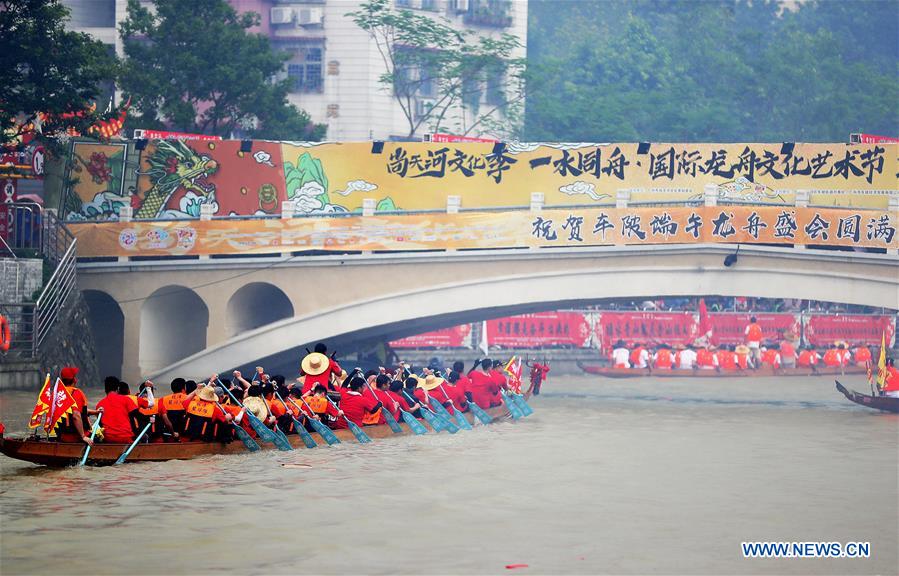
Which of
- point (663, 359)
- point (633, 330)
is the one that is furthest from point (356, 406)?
point (633, 330)

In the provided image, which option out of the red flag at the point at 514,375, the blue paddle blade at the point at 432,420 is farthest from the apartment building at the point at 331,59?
the blue paddle blade at the point at 432,420

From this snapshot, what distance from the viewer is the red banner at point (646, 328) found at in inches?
2223

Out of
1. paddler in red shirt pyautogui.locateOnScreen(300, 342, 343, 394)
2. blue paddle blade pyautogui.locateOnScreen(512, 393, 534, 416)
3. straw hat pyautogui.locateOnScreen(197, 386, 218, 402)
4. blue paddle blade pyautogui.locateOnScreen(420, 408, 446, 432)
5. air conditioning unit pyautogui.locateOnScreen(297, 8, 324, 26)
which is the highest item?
air conditioning unit pyautogui.locateOnScreen(297, 8, 324, 26)

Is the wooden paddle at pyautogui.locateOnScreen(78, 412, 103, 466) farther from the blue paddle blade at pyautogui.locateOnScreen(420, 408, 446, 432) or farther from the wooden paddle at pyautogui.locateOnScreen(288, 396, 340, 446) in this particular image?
the blue paddle blade at pyautogui.locateOnScreen(420, 408, 446, 432)

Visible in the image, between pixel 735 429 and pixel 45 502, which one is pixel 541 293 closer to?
pixel 735 429

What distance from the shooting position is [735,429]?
35188 mm

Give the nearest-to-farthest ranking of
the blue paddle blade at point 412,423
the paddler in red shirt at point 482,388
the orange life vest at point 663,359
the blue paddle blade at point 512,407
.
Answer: the blue paddle blade at point 412,423 < the paddler in red shirt at point 482,388 < the blue paddle blade at point 512,407 < the orange life vest at point 663,359

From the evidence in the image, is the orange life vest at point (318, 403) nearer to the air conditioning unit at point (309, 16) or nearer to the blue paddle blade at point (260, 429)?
the blue paddle blade at point (260, 429)

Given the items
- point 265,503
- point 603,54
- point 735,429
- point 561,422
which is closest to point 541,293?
point 561,422

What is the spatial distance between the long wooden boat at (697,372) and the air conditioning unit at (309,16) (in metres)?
19.3

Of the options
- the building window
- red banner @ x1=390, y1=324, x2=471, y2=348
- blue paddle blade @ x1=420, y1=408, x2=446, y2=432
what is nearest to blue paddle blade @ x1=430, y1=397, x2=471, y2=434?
blue paddle blade @ x1=420, y1=408, x2=446, y2=432

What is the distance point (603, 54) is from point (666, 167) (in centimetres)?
3400

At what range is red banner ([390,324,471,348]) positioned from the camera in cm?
5456

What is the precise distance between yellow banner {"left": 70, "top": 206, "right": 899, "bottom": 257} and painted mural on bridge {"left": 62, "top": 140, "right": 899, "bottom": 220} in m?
0.75
